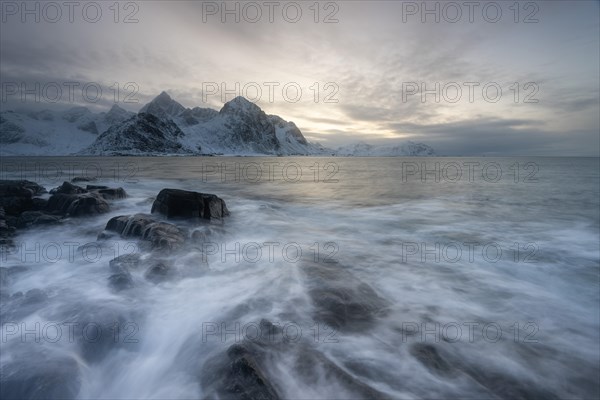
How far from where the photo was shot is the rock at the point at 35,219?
11.3 m

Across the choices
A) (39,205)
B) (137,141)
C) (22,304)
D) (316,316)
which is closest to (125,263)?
(22,304)

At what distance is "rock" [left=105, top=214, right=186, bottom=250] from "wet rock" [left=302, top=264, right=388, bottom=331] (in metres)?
3.79

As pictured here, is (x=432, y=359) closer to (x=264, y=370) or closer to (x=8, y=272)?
(x=264, y=370)

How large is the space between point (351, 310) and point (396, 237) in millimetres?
6611

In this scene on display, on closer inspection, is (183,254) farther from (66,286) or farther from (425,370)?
(425,370)

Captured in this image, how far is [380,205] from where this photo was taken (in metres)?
19.9

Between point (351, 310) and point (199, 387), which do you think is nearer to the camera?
point (199, 387)

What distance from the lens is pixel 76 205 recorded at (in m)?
12.9

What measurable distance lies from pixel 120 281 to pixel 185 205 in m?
5.28

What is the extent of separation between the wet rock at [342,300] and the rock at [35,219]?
9.82m

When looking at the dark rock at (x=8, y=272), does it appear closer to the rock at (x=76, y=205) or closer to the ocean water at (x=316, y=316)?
the ocean water at (x=316, y=316)

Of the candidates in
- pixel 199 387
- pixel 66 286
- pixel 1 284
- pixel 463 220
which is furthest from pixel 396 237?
pixel 1 284

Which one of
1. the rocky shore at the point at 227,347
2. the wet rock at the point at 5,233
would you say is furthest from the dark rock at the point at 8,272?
the wet rock at the point at 5,233

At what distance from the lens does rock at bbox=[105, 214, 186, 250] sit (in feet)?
28.5
